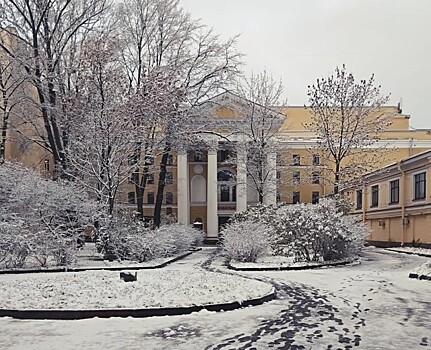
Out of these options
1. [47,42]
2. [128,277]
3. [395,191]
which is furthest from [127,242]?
[395,191]

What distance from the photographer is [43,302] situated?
35.3ft

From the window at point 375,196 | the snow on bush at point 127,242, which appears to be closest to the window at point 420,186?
the window at point 375,196

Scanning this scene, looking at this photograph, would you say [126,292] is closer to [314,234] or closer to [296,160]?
[314,234]

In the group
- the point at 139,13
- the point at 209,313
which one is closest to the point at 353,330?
the point at 209,313

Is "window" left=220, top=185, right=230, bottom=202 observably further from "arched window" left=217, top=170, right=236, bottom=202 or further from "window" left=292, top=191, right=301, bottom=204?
"window" left=292, top=191, right=301, bottom=204

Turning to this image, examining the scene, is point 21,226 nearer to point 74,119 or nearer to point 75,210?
point 75,210

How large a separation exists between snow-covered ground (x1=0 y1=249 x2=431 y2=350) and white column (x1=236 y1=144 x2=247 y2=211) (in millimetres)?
30982

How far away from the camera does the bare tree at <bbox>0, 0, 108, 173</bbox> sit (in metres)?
28.0

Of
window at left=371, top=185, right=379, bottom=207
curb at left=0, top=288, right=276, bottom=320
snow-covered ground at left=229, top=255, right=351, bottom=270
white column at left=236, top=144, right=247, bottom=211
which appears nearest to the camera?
curb at left=0, top=288, right=276, bottom=320

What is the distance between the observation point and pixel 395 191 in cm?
3859

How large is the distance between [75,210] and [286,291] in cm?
1150

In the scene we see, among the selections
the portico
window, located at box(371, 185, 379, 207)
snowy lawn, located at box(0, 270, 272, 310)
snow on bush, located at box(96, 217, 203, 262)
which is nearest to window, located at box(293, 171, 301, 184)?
the portico

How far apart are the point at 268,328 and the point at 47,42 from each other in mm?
22570

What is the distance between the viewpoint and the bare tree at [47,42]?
2797 cm
